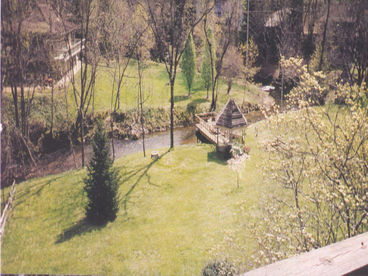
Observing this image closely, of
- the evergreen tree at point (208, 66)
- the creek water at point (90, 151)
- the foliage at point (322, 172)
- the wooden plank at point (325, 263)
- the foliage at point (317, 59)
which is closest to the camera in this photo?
the wooden plank at point (325, 263)

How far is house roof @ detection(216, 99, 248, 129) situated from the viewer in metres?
6.73

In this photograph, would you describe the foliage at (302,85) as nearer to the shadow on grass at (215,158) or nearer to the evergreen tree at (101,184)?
the shadow on grass at (215,158)

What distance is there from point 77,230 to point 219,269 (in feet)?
6.14

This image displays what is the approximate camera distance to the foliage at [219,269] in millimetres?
3485

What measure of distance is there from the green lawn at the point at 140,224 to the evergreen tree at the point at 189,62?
197 cm

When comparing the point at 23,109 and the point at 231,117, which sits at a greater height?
the point at 23,109

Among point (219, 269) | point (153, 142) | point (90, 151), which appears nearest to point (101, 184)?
point (90, 151)

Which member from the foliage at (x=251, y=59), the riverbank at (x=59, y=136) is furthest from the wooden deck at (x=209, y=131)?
the foliage at (x=251, y=59)

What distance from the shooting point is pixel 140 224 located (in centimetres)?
425

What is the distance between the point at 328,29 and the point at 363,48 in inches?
34.0

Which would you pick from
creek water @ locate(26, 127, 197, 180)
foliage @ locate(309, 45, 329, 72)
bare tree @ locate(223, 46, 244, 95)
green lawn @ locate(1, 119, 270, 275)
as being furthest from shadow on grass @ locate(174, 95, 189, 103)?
foliage @ locate(309, 45, 329, 72)

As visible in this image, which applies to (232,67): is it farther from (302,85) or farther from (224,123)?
(302,85)

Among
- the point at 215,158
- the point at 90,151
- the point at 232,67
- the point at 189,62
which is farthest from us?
the point at 232,67

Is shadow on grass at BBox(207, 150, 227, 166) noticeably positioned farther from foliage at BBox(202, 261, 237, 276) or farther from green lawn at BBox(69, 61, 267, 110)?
foliage at BBox(202, 261, 237, 276)
